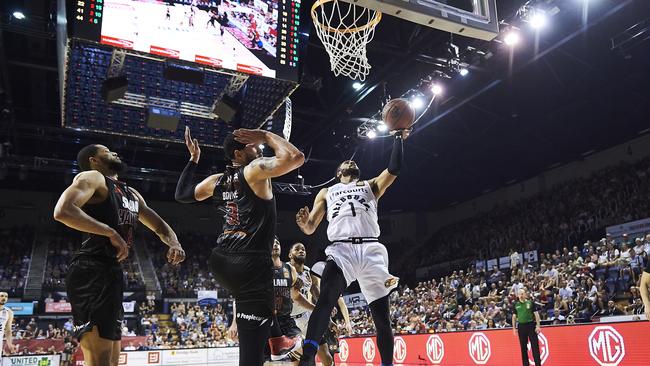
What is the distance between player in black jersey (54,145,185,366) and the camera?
323 cm

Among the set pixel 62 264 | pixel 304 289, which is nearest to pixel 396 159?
pixel 304 289

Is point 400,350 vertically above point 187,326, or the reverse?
point 187,326

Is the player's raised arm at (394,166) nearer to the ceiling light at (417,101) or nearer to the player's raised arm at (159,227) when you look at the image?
the player's raised arm at (159,227)

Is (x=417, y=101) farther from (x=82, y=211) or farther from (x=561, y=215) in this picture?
(x=82, y=211)

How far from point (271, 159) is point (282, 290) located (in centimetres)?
327

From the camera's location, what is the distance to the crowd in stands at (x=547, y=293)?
1220 cm

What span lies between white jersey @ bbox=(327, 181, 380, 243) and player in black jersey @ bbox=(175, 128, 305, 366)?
52.0 inches

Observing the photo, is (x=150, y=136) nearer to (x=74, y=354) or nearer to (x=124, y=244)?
(x=124, y=244)

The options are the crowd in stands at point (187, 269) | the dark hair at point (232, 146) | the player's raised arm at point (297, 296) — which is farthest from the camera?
the crowd in stands at point (187, 269)

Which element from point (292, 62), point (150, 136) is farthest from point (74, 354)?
point (292, 62)

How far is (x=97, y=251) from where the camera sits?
3402 mm

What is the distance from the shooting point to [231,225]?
3.23 m

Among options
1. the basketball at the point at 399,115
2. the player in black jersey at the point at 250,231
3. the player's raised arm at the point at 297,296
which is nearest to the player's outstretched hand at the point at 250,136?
the player in black jersey at the point at 250,231

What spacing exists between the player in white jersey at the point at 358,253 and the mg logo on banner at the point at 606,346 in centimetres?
581
